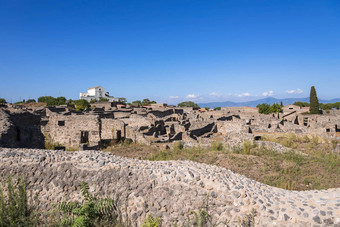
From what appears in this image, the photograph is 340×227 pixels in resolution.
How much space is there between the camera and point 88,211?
4.53 meters

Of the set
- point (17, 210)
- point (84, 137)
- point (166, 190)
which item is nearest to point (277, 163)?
point (166, 190)

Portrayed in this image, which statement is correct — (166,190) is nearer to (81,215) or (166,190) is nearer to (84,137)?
(81,215)

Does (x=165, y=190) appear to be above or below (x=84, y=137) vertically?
above

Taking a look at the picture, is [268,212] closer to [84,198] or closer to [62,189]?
[84,198]

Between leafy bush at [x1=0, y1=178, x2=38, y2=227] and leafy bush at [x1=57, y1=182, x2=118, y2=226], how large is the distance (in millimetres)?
582

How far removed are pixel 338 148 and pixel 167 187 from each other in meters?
13.0

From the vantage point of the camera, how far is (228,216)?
171 inches

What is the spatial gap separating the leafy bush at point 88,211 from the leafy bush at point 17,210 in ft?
1.91

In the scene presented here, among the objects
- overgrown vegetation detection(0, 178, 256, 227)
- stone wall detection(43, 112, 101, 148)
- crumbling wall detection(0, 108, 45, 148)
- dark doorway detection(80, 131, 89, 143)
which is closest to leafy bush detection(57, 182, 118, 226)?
overgrown vegetation detection(0, 178, 256, 227)

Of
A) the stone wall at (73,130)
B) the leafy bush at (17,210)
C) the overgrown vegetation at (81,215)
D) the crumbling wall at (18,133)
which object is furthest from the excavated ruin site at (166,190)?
the stone wall at (73,130)

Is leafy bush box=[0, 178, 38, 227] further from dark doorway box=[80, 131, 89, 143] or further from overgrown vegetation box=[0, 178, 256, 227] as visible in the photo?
dark doorway box=[80, 131, 89, 143]

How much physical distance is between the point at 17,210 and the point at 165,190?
3.24 m

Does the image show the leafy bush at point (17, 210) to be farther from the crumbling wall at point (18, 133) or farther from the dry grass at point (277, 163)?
the dry grass at point (277, 163)

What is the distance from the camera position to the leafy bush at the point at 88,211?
14.5 ft
